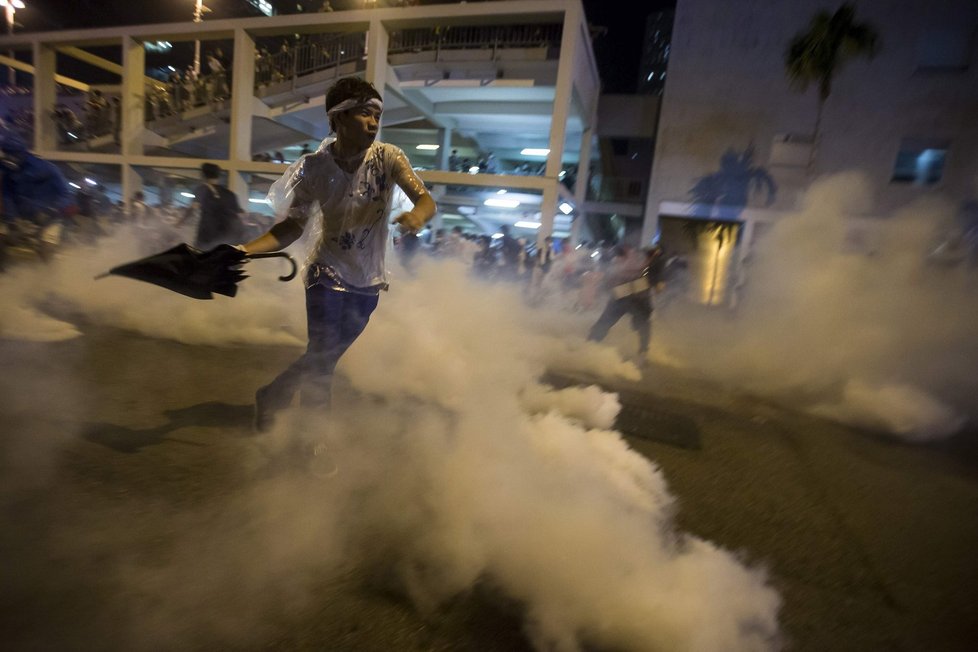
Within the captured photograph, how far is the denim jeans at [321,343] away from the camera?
103 inches

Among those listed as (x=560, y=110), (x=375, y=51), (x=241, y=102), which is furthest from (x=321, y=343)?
(x=241, y=102)

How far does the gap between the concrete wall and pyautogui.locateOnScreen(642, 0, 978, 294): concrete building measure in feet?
0.09

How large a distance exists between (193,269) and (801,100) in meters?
17.4

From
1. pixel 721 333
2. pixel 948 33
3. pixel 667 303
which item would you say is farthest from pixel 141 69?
pixel 948 33

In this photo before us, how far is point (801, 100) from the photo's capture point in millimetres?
15000

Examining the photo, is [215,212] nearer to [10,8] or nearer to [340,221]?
[340,221]

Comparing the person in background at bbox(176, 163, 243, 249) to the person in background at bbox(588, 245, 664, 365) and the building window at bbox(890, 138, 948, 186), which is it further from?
the building window at bbox(890, 138, 948, 186)

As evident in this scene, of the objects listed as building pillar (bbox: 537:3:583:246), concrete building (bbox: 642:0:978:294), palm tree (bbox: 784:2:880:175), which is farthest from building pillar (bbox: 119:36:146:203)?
palm tree (bbox: 784:2:880:175)

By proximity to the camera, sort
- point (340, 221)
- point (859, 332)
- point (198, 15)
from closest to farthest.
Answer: point (340, 221), point (859, 332), point (198, 15)

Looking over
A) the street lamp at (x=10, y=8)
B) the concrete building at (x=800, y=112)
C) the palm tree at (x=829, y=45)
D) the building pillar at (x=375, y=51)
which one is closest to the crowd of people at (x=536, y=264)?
the building pillar at (x=375, y=51)

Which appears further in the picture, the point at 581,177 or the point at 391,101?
the point at 581,177

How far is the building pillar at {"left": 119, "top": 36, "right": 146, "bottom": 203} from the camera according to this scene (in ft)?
54.5

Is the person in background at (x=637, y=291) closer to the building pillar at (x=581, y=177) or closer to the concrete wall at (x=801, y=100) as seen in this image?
the building pillar at (x=581, y=177)

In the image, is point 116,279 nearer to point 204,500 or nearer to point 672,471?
point 204,500
